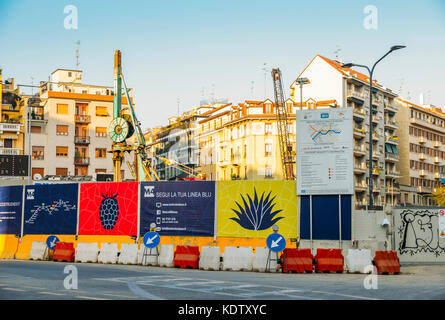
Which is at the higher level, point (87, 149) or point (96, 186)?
point (87, 149)

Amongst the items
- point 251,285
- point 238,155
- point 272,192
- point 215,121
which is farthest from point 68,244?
point 215,121

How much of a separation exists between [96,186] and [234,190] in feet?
22.6

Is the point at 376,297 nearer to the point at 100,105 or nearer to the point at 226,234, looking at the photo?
the point at 226,234

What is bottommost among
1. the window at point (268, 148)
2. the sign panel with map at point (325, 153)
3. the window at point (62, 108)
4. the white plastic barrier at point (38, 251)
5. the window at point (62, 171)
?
the white plastic barrier at point (38, 251)

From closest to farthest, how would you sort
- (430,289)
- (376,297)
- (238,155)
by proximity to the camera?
(376,297) < (430,289) < (238,155)

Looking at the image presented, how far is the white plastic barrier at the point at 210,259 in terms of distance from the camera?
862 inches

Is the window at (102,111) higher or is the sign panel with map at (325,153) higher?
the window at (102,111)

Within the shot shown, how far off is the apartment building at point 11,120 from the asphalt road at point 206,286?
2395 inches

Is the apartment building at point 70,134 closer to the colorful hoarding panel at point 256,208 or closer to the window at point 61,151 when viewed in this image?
the window at point 61,151

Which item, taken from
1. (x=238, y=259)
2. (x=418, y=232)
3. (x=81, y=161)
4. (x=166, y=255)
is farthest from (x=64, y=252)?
(x=81, y=161)

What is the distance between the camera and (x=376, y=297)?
1321 cm

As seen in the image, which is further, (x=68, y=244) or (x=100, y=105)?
(x=100, y=105)

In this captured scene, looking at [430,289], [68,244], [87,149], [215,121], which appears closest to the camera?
[430,289]

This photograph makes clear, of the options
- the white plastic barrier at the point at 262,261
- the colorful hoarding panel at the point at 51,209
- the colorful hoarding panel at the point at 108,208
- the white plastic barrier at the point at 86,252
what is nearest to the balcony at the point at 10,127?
the colorful hoarding panel at the point at 51,209
